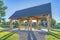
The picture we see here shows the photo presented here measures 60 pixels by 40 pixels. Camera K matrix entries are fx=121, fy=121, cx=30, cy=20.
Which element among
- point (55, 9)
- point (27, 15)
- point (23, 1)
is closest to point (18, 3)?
point (23, 1)

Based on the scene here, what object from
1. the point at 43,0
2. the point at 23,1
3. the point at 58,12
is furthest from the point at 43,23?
the point at 23,1

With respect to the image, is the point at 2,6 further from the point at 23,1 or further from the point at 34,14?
the point at 34,14

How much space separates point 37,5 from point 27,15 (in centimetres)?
346

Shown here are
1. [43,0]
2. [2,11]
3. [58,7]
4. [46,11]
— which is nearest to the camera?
[46,11]

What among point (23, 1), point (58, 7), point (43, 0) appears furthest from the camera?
point (58, 7)

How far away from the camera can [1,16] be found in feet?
95.3

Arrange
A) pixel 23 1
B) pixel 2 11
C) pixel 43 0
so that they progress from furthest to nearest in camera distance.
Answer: pixel 2 11 → pixel 43 0 → pixel 23 1

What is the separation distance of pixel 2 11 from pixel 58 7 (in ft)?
43.6

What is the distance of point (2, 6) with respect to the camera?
29406mm

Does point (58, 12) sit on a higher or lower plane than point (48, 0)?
lower

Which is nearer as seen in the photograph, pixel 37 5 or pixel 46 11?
pixel 46 11

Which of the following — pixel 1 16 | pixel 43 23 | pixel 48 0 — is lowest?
pixel 43 23

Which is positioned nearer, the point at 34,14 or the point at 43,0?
the point at 34,14

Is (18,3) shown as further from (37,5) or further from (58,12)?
(58,12)
